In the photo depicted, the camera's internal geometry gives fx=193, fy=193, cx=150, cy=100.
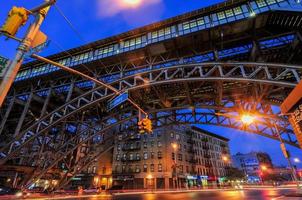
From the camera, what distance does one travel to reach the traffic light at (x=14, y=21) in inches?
189

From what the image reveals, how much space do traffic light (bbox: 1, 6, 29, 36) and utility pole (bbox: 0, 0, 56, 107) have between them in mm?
145

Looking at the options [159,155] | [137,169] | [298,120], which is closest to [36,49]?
[298,120]

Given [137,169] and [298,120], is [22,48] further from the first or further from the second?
[137,169]

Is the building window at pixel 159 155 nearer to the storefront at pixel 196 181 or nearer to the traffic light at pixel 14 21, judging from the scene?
the storefront at pixel 196 181

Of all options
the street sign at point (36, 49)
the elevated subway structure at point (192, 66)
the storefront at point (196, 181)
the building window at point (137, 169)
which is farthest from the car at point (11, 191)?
the storefront at point (196, 181)

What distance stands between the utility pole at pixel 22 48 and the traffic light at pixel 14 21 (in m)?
0.15

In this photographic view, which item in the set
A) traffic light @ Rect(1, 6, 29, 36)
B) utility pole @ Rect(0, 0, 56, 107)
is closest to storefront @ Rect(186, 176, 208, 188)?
utility pole @ Rect(0, 0, 56, 107)

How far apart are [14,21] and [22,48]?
0.71m

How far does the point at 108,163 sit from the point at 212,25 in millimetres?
50520

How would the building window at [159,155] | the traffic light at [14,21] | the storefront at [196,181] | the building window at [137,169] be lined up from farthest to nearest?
the storefront at [196,181]
the building window at [137,169]
the building window at [159,155]
the traffic light at [14,21]

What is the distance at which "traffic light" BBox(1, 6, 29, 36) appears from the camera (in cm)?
481

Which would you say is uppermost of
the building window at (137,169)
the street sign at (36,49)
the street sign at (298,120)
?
the building window at (137,169)

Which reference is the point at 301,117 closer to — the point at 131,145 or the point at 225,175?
the point at 131,145

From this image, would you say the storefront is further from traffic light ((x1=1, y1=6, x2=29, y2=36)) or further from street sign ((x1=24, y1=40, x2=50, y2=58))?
traffic light ((x1=1, y1=6, x2=29, y2=36))
